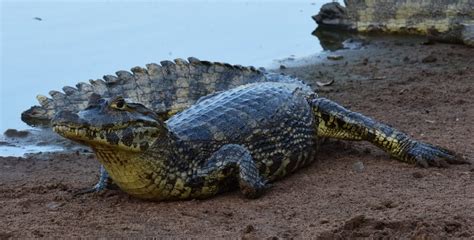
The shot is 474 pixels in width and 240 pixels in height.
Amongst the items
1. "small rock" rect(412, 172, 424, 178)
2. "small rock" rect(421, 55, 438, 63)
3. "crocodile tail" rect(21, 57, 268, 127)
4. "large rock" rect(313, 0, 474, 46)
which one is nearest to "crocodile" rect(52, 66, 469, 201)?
"small rock" rect(412, 172, 424, 178)

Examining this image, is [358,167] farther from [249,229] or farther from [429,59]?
[429,59]

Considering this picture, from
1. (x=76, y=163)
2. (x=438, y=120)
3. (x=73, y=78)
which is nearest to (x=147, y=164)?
(x=76, y=163)

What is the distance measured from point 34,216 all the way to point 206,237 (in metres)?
1.05

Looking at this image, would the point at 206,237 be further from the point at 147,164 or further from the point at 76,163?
the point at 76,163

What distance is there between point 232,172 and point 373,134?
47.4 inches

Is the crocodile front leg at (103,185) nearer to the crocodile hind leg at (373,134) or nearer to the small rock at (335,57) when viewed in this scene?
the crocodile hind leg at (373,134)

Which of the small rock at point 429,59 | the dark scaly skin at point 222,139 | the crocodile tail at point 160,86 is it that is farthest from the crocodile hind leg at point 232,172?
the small rock at point 429,59

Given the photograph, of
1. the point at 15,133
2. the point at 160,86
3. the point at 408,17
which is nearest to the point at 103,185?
the point at 160,86

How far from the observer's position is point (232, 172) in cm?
475

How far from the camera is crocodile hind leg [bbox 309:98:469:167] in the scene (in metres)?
5.26

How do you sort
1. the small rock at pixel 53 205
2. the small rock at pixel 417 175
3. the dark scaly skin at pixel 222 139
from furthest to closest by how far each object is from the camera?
1. the small rock at pixel 417 175
2. the small rock at pixel 53 205
3. the dark scaly skin at pixel 222 139

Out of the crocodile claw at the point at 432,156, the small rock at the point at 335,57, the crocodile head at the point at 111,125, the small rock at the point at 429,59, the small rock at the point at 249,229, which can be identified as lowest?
the small rock at the point at 429,59

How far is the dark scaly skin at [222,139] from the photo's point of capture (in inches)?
171

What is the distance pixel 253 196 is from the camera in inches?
185
